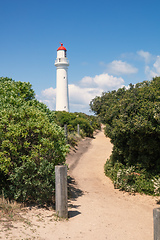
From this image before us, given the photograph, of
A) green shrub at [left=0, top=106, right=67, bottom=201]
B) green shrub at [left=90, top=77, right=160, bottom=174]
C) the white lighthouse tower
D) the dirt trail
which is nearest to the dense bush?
green shrub at [left=90, top=77, right=160, bottom=174]

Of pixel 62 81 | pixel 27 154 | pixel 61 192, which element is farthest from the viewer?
pixel 62 81

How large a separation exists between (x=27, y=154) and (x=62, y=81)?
2802cm

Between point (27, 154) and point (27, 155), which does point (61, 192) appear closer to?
point (27, 155)

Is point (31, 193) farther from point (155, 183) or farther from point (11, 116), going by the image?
point (155, 183)

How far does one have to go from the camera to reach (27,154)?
7914mm

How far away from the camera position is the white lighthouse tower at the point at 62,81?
115ft

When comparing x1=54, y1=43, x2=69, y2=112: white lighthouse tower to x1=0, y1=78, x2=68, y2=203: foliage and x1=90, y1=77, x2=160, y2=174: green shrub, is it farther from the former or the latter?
x1=0, y1=78, x2=68, y2=203: foliage

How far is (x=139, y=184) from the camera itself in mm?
10375

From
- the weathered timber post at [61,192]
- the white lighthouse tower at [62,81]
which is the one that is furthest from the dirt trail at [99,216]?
the white lighthouse tower at [62,81]

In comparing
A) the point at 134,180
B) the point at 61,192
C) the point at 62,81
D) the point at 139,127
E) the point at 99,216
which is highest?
the point at 62,81

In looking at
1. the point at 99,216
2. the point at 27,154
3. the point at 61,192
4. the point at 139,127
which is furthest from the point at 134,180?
the point at 27,154

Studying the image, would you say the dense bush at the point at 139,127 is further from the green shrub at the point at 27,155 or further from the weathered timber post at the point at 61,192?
the weathered timber post at the point at 61,192

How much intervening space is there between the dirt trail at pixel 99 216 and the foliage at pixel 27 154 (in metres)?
0.80

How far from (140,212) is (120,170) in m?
2.72
